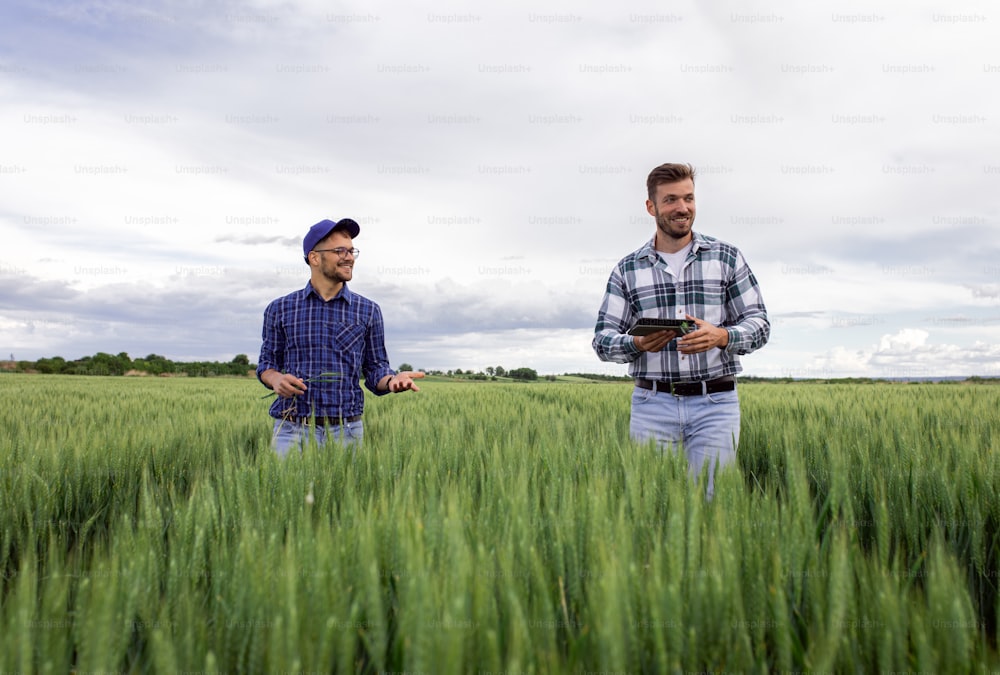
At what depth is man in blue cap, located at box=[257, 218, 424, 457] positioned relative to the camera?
3.36 meters

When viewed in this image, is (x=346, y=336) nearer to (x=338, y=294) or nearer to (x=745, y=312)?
(x=338, y=294)

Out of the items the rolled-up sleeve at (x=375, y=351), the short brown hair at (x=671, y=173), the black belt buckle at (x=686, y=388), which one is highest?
the short brown hair at (x=671, y=173)

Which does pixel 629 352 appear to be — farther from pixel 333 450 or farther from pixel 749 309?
pixel 333 450

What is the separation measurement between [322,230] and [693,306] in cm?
203

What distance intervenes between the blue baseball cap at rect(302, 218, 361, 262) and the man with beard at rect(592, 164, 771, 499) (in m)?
1.50

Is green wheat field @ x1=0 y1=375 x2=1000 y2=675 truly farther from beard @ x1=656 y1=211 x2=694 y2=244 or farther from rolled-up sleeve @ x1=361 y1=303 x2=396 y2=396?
rolled-up sleeve @ x1=361 y1=303 x2=396 y2=396

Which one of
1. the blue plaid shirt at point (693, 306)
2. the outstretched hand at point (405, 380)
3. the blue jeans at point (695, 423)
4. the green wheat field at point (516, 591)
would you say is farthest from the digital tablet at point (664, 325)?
the outstretched hand at point (405, 380)

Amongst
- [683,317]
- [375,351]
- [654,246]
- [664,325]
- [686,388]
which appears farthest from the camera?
[375,351]

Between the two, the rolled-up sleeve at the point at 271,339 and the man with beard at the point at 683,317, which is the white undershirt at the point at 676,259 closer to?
the man with beard at the point at 683,317

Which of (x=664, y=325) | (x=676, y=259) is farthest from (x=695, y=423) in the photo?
(x=676, y=259)

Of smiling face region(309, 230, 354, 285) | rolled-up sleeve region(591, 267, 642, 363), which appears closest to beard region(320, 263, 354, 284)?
smiling face region(309, 230, 354, 285)

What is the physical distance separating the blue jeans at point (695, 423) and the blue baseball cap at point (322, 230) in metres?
1.89

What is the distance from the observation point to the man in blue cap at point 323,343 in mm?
3357

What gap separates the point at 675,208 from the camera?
3.04m
